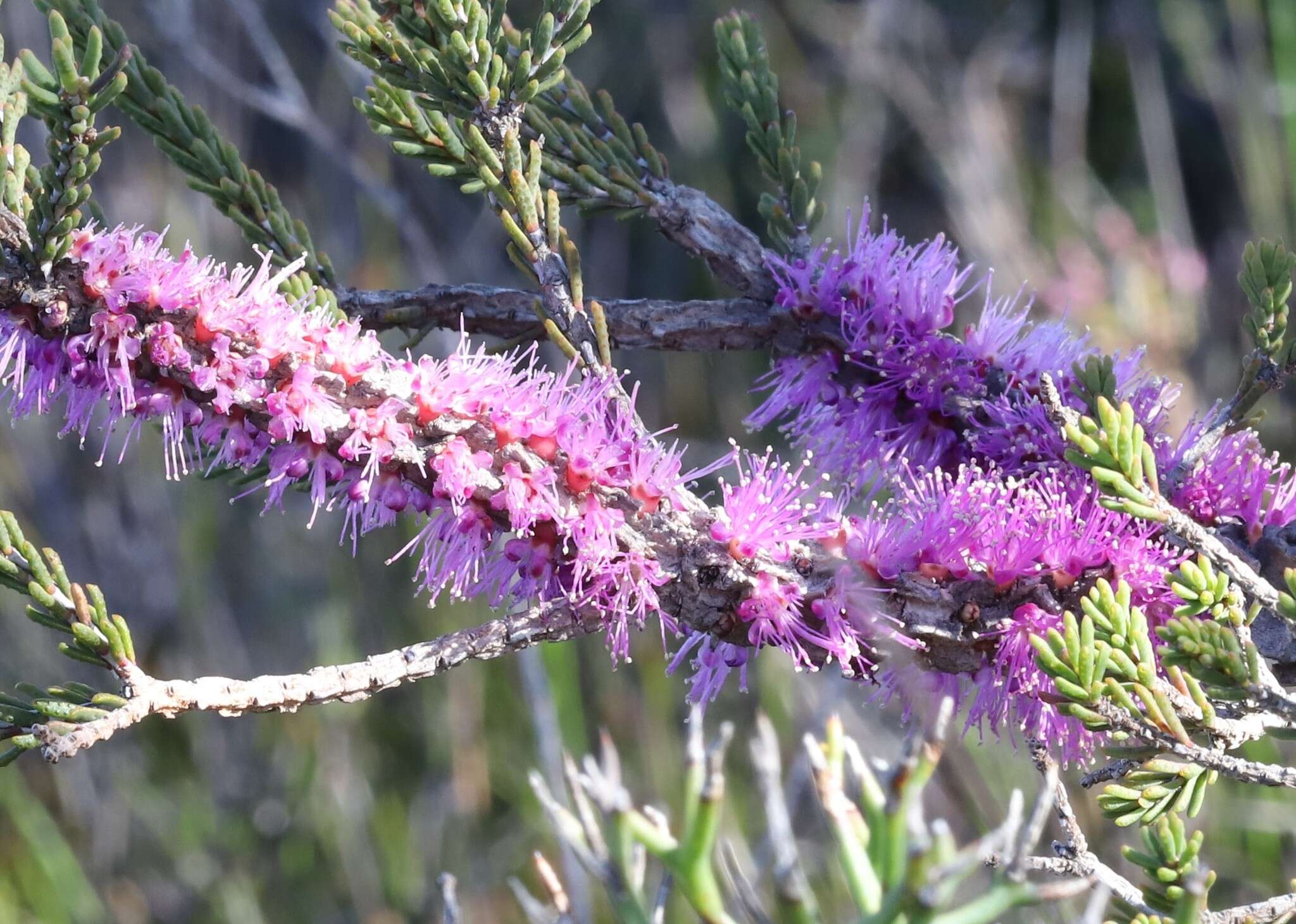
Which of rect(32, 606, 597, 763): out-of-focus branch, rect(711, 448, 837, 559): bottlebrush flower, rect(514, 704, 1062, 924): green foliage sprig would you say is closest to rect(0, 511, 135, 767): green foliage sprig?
rect(32, 606, 597, 763): out-of-focus branch

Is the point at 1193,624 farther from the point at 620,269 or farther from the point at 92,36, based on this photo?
the point at 620,269

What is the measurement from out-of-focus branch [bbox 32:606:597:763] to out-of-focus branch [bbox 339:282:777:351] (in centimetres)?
42

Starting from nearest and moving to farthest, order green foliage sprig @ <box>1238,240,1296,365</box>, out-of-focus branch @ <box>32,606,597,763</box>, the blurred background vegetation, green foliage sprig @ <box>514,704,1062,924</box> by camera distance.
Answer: green foliage sprig @ <box>514,704,1062,924</box>, out-of-focus branch @ <box>32,606,597,763</box>, green foliage sprig @ <box>1238,240,1296,365</box>, the blurred background vegetation

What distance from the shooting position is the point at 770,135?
166cm

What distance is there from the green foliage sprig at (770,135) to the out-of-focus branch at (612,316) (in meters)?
0.13

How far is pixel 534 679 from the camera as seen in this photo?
3426 millimetres

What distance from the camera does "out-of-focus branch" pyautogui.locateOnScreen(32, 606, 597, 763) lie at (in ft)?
3.23

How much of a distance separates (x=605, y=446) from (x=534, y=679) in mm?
2268

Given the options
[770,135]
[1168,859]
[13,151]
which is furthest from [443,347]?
[1168,859]

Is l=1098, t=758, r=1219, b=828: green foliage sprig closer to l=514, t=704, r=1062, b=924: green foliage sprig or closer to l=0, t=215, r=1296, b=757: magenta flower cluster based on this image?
l=0, t=215, r=1296, b=757: magenta flower cluster

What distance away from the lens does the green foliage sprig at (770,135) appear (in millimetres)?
1620

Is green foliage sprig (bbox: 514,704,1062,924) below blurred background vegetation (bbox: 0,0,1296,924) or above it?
below

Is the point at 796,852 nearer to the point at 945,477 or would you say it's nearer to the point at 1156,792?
the point at 1156,792

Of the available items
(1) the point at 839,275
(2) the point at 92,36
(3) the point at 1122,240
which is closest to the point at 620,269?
(3) the point at 1122,240
